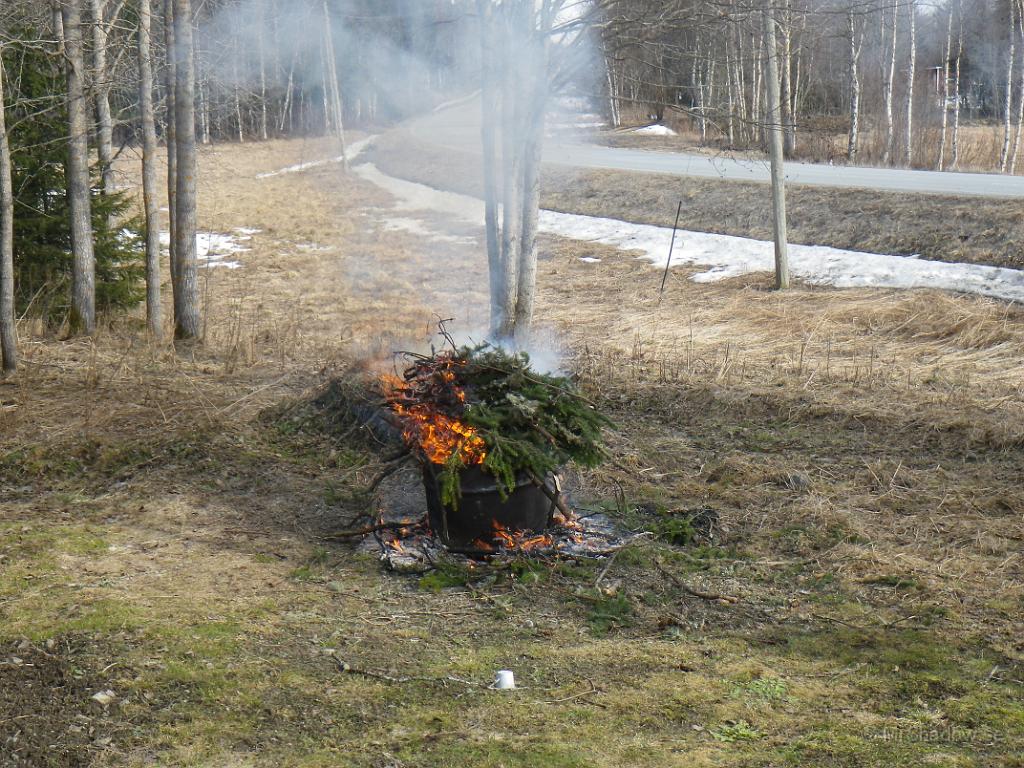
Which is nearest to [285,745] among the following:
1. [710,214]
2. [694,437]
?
[694,437]

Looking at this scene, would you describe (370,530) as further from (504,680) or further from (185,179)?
(185,179)

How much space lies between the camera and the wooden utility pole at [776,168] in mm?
13230

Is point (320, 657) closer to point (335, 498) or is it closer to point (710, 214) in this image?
point (335, 498)

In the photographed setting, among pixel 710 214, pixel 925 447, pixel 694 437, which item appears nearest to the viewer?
pixel 925 447

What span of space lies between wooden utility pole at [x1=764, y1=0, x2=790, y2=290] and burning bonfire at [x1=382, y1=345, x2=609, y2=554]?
775cm

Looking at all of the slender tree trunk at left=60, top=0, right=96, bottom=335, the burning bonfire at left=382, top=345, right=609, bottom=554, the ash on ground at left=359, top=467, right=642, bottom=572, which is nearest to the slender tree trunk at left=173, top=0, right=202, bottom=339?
the slender tree trunk at left=60, top=0, right=96, bottom=335

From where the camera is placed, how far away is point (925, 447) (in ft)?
25.0

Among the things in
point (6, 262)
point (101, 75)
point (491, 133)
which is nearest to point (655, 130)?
point (101, 75)

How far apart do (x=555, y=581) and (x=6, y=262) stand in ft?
21.2

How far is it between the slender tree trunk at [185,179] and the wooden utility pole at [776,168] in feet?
22.6

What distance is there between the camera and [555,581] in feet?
17.9

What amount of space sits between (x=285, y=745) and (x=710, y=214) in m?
17.8

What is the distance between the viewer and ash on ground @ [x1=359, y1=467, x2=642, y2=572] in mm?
5739

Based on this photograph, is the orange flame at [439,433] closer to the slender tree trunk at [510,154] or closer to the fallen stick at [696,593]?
the fallen stick at [696,593]
